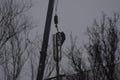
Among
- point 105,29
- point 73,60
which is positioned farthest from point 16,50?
point 105,29

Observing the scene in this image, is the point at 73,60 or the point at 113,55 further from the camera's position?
the point at 73,60

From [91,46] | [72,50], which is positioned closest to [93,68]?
[91,46]

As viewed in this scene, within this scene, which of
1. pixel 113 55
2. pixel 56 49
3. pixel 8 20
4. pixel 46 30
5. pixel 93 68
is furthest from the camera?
pixel 93 68

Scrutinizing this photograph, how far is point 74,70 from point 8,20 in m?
8.25

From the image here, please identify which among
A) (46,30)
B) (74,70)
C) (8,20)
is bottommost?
(74,70)

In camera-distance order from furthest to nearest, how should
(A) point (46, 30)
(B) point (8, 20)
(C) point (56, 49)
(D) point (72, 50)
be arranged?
1. (D) point (72, 50)
2. (B) point (8, 20)
3. (A) point (46, 30)
4. (C) point (56, 49)

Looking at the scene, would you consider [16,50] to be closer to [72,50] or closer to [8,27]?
[72,50]

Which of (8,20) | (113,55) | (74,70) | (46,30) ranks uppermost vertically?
(8,20)

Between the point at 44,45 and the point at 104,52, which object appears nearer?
the point at 44,45

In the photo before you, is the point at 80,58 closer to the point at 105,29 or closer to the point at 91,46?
the point at 91,46

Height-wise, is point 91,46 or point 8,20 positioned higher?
point 8,20

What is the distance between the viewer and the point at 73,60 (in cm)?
1905

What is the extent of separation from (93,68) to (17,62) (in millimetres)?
6931

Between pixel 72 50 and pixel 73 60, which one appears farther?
pixel 72 50
